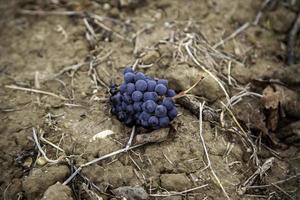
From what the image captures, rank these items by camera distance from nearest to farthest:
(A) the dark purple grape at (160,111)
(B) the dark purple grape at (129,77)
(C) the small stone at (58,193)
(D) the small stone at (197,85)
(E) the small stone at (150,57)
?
1. (C) the small stone at (58,193)
2. (A) the dark purple grape at (160,111)
3. (B) the dark purple grape at (129,77)
4. (D) the small stone at (197,85)
5. (E) the small stone at (150,57)

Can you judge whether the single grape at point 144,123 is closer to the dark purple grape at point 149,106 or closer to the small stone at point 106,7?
the dark purple grape at point 149,106

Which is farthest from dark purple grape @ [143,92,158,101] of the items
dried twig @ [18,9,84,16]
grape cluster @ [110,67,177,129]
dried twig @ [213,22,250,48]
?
dried twig @ [18,9,84,16]

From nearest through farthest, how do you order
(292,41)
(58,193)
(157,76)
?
(58,193), (157,76), (292,41)

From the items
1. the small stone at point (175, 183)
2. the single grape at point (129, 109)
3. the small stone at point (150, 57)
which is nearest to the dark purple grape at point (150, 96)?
the single grape at point (129, 109)

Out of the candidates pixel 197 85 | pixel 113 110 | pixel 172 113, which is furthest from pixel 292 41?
pixel 113 110

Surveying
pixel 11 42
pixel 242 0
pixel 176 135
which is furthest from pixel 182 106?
pixel 11 42

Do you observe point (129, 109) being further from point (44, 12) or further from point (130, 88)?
point (44, 12)
